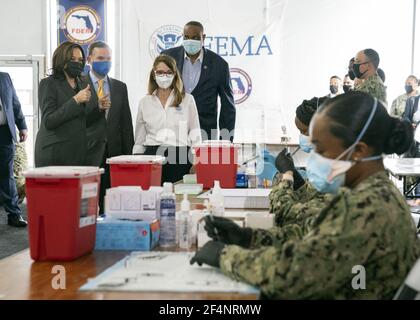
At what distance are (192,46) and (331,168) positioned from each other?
2.49m

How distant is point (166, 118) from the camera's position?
127 inches

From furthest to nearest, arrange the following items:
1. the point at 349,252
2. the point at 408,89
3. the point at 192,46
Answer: the point at 408,89 → the point at 192,46 → the point at 349,252

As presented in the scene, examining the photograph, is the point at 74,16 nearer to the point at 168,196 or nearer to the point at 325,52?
the point at 325,52

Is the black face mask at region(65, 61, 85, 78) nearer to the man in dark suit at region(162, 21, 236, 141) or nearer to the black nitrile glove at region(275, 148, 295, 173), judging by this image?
the man in dark suit at region(162, 21, 236, 141)

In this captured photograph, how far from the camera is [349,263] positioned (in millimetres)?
1111

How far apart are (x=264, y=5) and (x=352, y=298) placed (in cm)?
641

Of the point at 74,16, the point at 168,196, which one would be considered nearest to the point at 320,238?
the point at 168,196

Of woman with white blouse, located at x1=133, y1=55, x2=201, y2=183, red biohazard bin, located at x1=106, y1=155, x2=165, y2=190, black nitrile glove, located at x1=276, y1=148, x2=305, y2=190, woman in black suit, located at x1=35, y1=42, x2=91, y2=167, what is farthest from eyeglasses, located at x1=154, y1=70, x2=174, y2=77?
black nitrile glove, located at x1=276, y1=148, x2=305, y2=190

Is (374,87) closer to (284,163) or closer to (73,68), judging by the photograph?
(284,163)

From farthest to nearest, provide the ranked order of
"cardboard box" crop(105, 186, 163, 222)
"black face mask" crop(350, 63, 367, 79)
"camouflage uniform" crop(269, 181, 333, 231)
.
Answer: "black face mask" crop(350, 63, 367, 79) → "camouflage uniform" crop(269, 181, 333, 231) → "cardboard box" crop(105, 186, 163, 222)

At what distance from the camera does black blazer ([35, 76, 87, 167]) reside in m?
3.11

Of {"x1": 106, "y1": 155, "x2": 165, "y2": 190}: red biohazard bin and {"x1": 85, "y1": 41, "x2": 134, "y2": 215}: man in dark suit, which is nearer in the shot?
{"x1": 106, "y1": 155, "x2": 165, "y2": 190}: red biohazard bin

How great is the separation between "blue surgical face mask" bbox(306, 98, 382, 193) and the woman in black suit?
6.29 ft

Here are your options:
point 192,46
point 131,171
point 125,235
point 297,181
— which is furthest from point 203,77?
point 125,235
